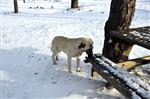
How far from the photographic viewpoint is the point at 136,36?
584cm

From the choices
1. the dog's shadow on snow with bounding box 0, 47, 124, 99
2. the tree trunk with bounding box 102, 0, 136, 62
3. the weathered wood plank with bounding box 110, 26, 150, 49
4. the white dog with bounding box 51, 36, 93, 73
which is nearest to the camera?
the weathered wood plank with bounding box 110, 26, 150, 49

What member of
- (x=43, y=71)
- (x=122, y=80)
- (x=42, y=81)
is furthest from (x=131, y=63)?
(x=43, y=71)

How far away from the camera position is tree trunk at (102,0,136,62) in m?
6.36

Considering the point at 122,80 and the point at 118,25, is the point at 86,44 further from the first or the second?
the point at 122,80

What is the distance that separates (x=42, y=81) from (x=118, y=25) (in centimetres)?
211

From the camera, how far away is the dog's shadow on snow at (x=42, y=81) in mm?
6129

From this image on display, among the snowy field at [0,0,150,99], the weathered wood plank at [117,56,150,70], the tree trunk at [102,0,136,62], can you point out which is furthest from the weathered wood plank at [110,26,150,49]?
the snowy field at [0,0,150,99]

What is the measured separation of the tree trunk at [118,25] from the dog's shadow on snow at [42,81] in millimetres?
721

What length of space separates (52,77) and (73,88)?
78 cm

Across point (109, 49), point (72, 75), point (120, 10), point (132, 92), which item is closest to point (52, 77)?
point (72, 75)

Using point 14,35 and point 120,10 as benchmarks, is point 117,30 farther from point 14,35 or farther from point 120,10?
point 14,35

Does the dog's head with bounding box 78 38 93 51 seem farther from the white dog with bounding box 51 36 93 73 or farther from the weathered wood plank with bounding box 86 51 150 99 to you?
the weathered wood plank with bounding box 86 51 150 99

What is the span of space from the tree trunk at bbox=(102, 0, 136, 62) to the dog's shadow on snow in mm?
721

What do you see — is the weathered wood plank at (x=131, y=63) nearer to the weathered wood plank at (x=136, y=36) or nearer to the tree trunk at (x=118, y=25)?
the tree trunk at (x=118, y=25)
